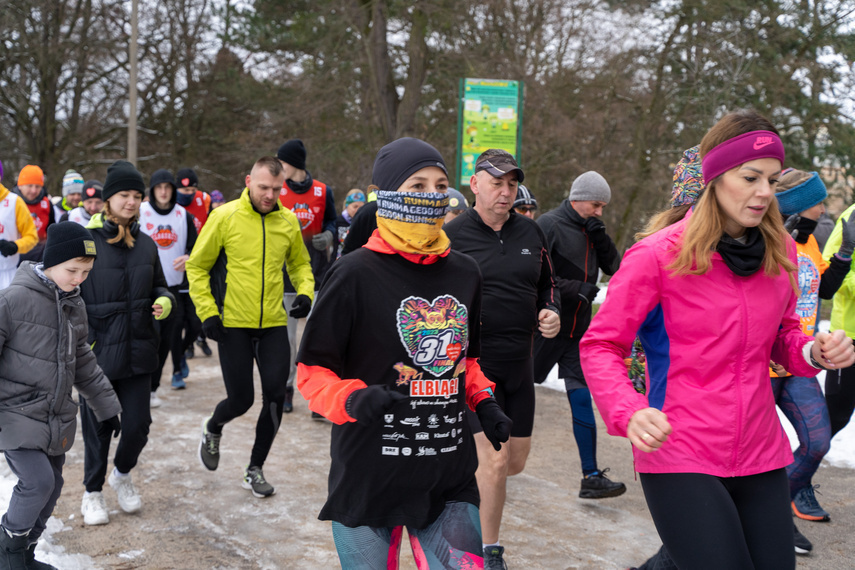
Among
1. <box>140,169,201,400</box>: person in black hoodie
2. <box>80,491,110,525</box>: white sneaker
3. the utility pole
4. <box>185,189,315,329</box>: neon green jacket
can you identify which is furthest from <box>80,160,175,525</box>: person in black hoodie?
the utility pole

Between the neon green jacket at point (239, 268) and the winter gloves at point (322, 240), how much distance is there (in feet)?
7.09

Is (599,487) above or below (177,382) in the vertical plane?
above

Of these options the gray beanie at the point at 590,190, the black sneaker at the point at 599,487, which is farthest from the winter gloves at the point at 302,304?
the black sneaker at the point at 599,487

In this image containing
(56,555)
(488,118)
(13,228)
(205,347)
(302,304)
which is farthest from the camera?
(488,118)

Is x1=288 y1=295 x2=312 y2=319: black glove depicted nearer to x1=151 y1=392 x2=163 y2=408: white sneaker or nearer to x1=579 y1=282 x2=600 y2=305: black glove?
x1=579 y1=282 x2=600 y2=305: black glove

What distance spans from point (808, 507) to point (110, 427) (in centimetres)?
443

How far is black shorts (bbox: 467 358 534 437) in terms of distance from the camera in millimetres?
4504

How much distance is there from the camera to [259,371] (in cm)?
543

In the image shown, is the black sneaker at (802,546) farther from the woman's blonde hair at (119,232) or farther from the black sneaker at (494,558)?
the woman's blonde hair at (119,232)

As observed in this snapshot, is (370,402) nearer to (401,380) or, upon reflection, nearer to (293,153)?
(401,380)

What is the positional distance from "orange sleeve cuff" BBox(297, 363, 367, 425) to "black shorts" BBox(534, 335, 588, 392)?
3351 mm

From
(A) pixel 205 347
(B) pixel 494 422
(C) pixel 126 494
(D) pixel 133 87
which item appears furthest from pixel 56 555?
(D) pixel 133 87

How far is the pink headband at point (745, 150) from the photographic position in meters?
2.66

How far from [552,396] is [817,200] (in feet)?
15.7
